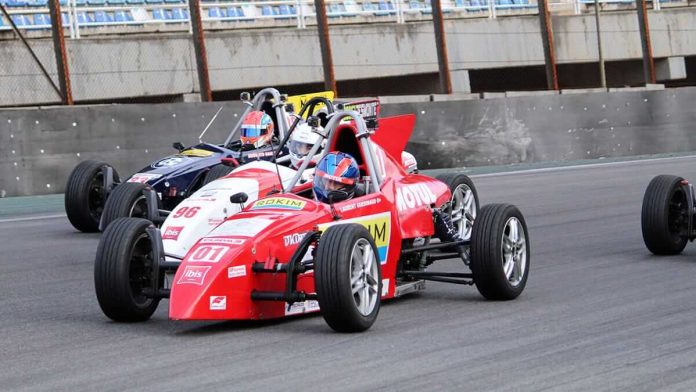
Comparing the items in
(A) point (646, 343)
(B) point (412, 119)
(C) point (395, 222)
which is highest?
(B) point (412, 119)

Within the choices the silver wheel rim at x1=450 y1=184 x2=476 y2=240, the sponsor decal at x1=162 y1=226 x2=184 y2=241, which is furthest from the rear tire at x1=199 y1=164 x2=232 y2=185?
the sponsor decal at x1=162 y1=226 x2=184 y2=241

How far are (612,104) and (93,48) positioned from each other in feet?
31.5

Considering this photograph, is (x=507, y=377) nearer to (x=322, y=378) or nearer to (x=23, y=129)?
(x=322, y=378)

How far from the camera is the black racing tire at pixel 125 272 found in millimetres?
8281

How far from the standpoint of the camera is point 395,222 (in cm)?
941

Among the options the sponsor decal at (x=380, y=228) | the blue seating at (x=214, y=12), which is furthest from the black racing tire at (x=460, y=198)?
the blue seating at (x=214, y=12)

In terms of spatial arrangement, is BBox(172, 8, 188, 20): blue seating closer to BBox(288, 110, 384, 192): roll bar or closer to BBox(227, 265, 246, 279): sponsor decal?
BBox(288, 110, 384, 192): roll bar

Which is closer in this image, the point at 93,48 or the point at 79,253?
the point at 79,253

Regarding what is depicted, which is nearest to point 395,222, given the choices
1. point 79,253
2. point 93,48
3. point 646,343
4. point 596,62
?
point 646,343

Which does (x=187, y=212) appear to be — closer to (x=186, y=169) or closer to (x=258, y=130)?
(x=186, y=169)

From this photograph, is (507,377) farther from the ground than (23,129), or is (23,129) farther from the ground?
(23,129)

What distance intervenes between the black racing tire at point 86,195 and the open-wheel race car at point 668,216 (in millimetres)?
6009

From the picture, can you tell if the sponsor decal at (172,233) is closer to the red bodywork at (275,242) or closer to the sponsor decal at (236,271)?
the red bodywork at (275,242)

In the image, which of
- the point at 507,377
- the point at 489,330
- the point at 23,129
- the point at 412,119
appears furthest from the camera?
the point at 23,129
